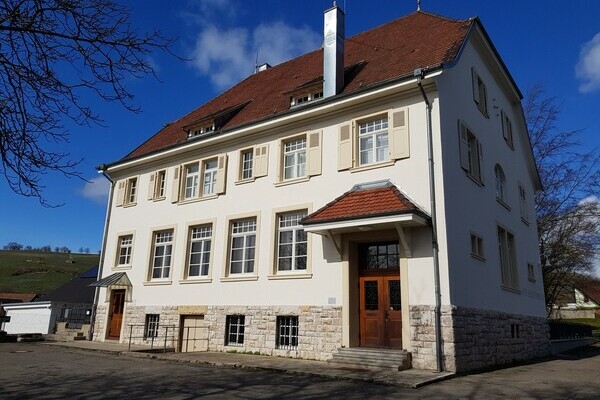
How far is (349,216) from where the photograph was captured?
12523 millimetres

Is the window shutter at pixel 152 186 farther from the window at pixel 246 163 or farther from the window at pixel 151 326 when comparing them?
the window at pixel 151 326

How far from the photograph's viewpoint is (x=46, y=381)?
917cm

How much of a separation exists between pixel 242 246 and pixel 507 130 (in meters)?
11.9

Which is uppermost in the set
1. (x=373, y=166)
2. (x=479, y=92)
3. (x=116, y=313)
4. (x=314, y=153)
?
(x=479, y=92)

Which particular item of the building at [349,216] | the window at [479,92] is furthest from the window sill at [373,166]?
the window at [479,92]

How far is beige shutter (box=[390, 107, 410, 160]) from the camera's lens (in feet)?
43.4

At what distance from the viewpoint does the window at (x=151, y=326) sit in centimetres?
1786

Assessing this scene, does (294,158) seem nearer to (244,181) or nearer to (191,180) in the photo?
(244,181)

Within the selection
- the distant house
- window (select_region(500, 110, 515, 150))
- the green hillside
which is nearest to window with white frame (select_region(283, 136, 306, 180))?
window (select_region(500, 110, 515, 150))

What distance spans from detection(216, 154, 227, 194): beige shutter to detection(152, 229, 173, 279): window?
308cm

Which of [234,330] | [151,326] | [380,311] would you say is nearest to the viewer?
[380,311]

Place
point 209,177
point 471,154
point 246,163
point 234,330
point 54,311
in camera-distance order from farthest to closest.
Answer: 1. point 54,311
2. point 209,177
3. point 246,163
4. point 234,330
5. point 471,154

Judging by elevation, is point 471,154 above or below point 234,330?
above

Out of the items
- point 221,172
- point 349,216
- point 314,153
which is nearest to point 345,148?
point 314,153
